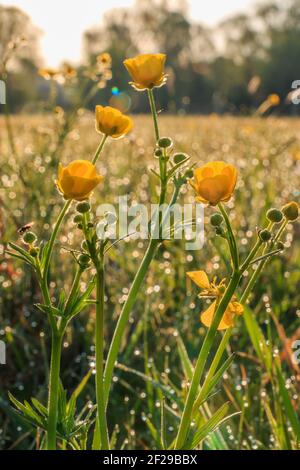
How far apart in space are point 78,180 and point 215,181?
11cm

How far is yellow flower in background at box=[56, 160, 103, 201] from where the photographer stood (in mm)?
485

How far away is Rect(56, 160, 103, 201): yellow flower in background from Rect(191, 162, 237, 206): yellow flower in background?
0.08m

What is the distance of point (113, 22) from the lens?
89.6 feet

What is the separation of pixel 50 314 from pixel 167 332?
27.5 inches

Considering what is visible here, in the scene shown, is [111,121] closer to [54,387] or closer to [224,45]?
[54,387]

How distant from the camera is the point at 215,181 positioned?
0.49 meters

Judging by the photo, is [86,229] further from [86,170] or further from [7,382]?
[7,382]

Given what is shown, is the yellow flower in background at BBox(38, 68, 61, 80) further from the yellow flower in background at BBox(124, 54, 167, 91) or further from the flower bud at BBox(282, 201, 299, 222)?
the flower bud at BBox(282, 201, 299, 222)

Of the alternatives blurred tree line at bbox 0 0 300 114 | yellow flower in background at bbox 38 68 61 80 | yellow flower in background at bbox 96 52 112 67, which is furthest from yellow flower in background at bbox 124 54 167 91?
blurred tree line at bbox 0 0 300 114

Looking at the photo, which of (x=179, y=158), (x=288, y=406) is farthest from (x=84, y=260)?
(x=288, y=406)

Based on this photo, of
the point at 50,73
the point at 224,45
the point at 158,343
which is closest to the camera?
the point at 158,343

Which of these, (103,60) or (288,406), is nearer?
(288,406)

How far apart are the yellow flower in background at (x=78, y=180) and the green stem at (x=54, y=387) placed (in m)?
0.12
